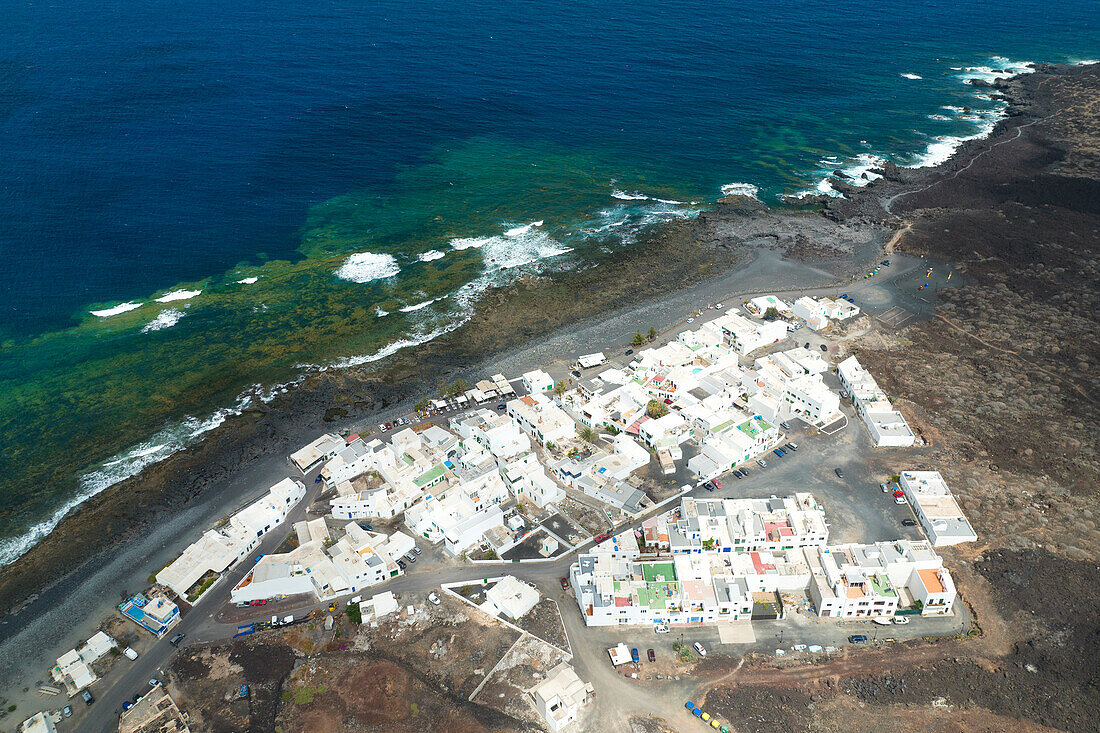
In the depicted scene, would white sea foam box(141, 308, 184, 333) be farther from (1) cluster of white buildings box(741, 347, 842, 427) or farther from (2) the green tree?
(1) cluster of white buildings box(741, 347, 842, 427)

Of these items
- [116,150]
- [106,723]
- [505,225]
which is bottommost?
[106,723]

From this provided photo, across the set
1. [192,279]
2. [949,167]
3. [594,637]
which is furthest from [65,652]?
[949,167]

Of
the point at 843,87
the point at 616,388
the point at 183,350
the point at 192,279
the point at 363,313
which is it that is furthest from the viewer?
the point at 843,87

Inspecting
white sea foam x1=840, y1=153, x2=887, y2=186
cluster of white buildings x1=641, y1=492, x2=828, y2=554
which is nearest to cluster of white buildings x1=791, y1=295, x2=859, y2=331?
cluster of white buildings x1=641, y1=492, x2=828, y2=554

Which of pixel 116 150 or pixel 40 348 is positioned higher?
pixel 116 150

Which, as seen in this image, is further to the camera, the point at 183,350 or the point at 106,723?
the point at 183,350

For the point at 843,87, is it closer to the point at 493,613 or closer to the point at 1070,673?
the point at 1070,673

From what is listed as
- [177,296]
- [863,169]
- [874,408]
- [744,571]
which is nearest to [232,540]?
[744,571]
